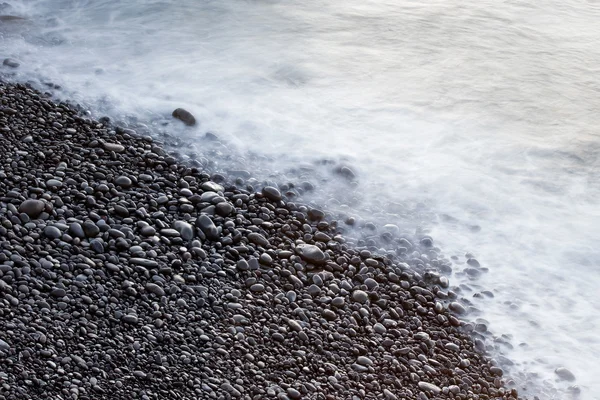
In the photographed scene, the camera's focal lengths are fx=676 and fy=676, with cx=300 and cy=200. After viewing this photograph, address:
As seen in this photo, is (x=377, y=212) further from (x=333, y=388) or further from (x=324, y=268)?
(x=333, y=388)

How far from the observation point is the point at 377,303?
4.38 meters

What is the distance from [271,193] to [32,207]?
66.7 inches

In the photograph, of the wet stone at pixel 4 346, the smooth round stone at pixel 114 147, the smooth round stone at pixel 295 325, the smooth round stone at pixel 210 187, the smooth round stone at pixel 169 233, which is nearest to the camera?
the wet stone at pixel 4 346

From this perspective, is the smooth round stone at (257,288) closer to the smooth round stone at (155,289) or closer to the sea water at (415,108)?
the smooth round stone at (155,289)

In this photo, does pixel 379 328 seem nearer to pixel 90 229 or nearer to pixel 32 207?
pixel 90 229

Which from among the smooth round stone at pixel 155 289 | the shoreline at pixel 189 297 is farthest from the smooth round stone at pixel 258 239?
the smooth round stone at pixel 155 289

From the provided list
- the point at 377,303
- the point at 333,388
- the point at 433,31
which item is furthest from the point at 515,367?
the point at 433,31

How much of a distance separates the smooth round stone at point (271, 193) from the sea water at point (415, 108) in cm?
30

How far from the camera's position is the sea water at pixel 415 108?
483cm

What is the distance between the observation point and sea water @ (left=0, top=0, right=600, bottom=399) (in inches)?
190

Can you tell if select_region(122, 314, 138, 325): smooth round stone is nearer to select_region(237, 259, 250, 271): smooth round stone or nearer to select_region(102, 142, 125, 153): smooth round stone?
select_region(237, 259, 250, 271): smooth round stone

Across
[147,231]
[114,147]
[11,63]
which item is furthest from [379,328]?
[11,63]

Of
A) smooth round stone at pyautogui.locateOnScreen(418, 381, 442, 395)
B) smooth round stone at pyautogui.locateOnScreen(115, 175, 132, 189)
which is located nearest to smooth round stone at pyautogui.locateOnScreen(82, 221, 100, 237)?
smooth round stone at pyautogui.locateOnScreen(115, 175, 132, 189)

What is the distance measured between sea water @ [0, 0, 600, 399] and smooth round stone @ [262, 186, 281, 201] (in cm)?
30
